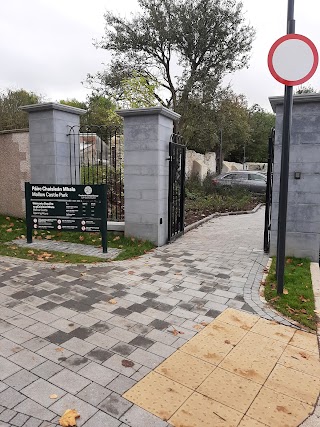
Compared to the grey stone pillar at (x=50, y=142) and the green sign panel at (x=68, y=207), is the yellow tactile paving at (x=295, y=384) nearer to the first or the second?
the green sign panel at (x=68, y=207)

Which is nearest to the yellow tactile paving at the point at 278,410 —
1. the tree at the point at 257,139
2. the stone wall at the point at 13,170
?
the stone wall at the point at 13,170

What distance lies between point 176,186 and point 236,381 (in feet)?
17.7

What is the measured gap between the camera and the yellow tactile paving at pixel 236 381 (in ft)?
7.52

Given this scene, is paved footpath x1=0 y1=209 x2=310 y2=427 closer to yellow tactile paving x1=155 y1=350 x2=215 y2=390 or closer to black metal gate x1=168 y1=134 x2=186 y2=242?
yellow tactile paving x1=155 y1=350 x2=215 y2=390

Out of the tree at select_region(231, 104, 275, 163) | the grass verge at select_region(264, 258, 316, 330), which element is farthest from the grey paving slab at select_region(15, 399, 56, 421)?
the tree at select_region(231, 104, 275, 163)

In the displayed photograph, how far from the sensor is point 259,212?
12703mm

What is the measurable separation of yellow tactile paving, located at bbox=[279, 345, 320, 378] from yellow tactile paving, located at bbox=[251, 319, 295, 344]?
0.17 m

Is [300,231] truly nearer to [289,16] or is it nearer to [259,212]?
[289,16]

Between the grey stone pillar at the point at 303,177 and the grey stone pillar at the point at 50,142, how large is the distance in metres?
4.42

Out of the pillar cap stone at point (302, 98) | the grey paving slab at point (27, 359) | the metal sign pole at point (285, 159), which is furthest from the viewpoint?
the pillar cap stone at point (302, 98)

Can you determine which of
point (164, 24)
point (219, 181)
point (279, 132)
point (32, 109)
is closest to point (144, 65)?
point (164, 24)

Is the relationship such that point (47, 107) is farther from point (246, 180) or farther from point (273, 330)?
point (246, 180)

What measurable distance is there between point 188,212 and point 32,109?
20.1 feet

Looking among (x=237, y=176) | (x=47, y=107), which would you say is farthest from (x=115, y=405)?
(x=237, y=176)
